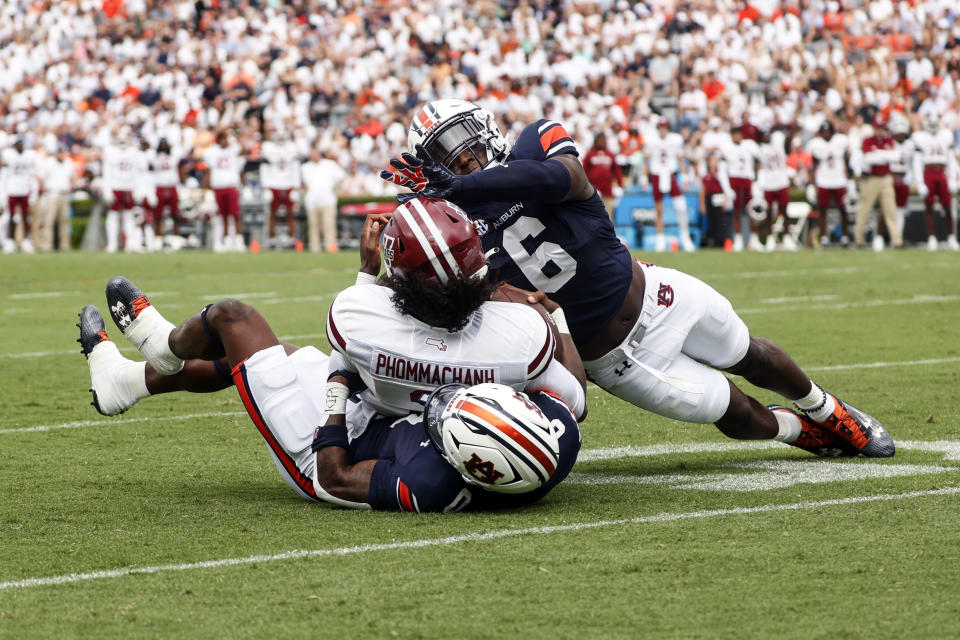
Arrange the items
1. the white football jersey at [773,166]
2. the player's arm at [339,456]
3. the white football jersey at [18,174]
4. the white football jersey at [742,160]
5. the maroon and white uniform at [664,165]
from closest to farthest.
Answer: the player's arm at [339,456]
the white football jersey at [773,166]
the white football jersey at [742,160]
the maroon and white uniform at [664,165]
the white football jersey at [18,174]

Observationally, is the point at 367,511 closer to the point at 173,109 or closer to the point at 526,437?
the point at 526,437

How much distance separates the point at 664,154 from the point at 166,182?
8253 mm

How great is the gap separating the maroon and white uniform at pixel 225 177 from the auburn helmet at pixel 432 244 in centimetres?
1901

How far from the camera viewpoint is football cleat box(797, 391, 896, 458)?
527 cm

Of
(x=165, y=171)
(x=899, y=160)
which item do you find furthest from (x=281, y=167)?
(x=899, y=160)

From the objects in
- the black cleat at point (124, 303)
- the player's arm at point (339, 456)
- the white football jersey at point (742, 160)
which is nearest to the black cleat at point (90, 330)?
the black cleat at point (124, 303)

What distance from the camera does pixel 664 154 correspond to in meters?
21.9

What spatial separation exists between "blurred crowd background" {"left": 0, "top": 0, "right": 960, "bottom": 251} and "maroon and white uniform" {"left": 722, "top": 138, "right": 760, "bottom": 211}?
0.70 meters

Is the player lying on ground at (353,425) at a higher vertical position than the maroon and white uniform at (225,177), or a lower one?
higher

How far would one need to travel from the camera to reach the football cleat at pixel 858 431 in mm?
5266

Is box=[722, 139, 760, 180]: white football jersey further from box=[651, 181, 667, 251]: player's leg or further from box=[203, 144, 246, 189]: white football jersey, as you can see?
box=[203, 144, 246, 189]: white football jersey

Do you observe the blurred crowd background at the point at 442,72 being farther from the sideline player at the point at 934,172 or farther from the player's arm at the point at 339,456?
the player's arm at the point at 339,456

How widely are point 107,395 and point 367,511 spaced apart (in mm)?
1199

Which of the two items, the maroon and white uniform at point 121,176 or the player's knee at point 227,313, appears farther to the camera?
the maroon and white uniform at point 121,176
